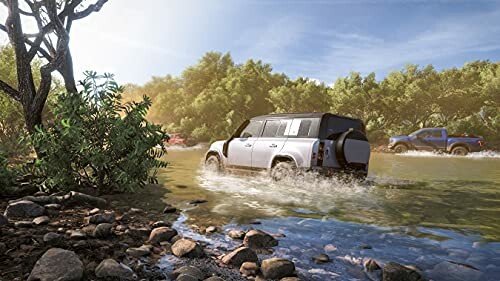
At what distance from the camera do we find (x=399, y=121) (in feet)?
113

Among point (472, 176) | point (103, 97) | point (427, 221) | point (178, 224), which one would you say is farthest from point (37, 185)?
point (472, 176)

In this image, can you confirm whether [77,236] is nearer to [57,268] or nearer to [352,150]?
[57,268]

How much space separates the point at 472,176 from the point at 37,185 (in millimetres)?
13052

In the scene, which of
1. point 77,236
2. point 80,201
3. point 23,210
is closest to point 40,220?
point 23,210

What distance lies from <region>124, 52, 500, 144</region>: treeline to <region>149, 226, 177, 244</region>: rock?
28.4 meters

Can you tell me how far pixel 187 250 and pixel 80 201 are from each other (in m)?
3.34

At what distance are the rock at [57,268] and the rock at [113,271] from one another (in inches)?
6.9

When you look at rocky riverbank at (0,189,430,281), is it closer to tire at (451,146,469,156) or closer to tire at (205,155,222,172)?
tire at (205,155,222,172)

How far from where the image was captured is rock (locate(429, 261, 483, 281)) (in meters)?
3.57

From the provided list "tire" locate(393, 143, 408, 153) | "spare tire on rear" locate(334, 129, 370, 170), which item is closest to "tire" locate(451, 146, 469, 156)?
"tire" locate(393, 143, 408, 153)

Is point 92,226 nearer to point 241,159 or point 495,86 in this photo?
point 241,159

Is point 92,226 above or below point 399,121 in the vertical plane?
below

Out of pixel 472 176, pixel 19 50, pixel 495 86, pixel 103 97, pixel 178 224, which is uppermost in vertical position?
pixel 495 86

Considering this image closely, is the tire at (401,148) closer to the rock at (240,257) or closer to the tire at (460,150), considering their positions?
the tire at (460,150)
